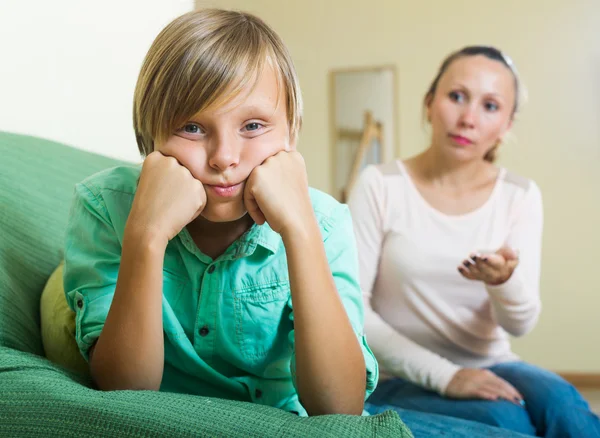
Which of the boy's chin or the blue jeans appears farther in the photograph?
the blue jeans

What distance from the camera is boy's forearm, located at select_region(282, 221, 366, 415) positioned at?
30.3 inches

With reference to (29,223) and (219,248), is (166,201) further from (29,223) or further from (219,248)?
(29,223)

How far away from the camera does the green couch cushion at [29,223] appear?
0.91 metres

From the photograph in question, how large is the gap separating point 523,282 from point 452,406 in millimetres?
322

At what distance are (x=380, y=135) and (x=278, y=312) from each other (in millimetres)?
3048

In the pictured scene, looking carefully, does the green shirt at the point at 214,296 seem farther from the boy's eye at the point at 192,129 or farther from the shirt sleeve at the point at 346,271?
the boy's eye at the point at 192,129

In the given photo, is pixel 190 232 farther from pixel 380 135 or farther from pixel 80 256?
pixel 380 135

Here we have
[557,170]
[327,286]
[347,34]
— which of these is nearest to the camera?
[327,286]

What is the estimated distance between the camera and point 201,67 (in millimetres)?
785

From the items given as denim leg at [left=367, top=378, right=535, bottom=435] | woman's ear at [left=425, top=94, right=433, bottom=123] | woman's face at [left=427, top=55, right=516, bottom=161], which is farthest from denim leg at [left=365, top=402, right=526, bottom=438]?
woman's ear at [left=425, top=94, right=433, bottom=123]

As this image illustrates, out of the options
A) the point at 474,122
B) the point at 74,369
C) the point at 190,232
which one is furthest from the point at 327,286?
the point at 474,122

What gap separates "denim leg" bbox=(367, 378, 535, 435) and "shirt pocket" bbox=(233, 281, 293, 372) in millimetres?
526

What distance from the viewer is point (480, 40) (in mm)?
3709

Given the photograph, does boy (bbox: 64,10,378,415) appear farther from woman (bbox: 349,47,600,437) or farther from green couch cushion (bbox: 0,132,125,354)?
woman (bbox: 349,47,600,437)
